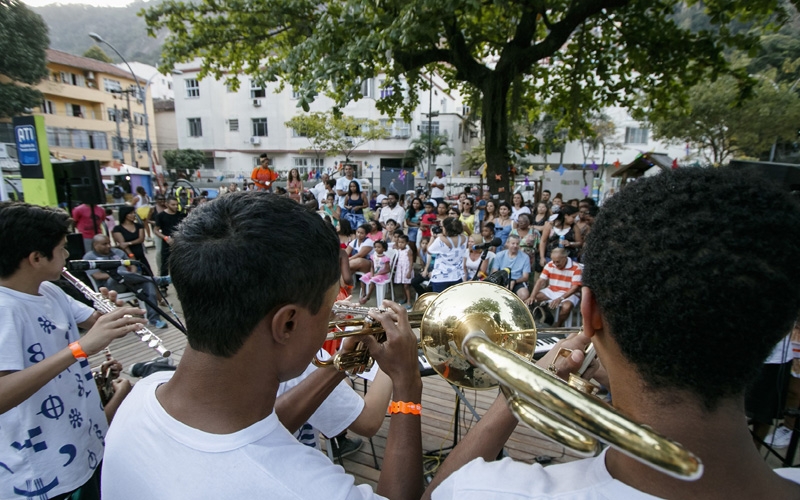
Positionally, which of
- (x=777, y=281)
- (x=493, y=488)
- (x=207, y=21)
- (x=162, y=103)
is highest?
(x=162, y=103)

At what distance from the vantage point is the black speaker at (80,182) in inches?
289

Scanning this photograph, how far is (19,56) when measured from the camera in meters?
31.5

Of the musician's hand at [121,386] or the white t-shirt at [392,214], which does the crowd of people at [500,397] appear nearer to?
the musician's hand at [121,386]

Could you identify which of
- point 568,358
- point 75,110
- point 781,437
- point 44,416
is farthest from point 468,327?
point 75,110

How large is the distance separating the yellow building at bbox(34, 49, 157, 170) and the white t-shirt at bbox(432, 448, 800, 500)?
40450mm

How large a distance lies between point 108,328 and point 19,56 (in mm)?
43759

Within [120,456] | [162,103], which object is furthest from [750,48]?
[162,103]

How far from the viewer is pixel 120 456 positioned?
1009 millimetres

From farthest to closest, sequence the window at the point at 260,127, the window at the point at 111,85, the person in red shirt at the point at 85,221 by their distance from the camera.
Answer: the window at the point at 111,85
the window at the point at 260,127
the person in red shirt at the point at 85,221

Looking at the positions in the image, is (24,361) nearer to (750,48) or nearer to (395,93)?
(395,93)

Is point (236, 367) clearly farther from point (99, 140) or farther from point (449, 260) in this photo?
point (99, 140)

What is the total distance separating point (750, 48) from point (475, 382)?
1016 centimetres

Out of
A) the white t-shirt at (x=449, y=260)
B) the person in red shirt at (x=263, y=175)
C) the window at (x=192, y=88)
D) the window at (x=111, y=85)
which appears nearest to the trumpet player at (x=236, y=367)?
the white t-shirt at (x=449, y=260)

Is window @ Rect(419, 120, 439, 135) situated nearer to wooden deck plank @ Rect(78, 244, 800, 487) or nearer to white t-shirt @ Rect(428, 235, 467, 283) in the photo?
white t-shirt @ Rect(428, 235, 467, 283)
